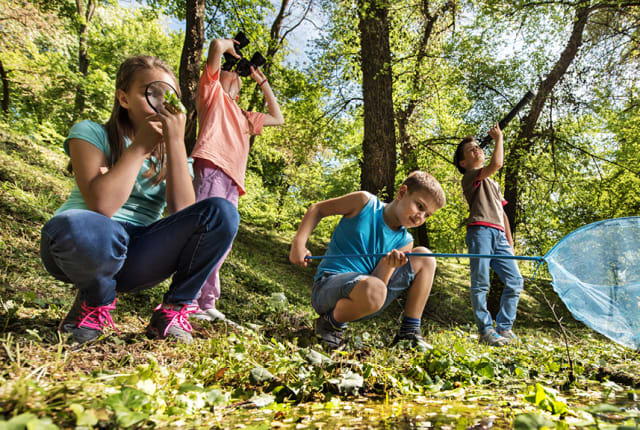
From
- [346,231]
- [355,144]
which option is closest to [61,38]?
[355,144]

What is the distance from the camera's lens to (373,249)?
2.98 m

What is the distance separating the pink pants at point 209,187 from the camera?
3.20m

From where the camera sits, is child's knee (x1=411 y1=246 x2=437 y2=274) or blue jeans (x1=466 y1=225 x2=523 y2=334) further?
blue jeans (x1=466 y1=225 x2=523 y2=334)

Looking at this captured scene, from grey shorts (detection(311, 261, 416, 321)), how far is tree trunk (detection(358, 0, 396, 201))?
2.71 metres

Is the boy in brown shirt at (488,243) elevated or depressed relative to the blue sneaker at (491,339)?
elevated

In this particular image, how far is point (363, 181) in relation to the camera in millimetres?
5691

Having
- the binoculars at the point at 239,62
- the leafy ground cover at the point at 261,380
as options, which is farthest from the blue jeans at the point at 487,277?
the binoculars at the point at 239,62

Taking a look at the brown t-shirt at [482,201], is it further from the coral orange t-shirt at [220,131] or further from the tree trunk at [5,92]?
the tree trunk at [5,92]

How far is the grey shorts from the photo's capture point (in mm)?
2580

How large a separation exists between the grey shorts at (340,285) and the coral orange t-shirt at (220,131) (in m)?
1.27

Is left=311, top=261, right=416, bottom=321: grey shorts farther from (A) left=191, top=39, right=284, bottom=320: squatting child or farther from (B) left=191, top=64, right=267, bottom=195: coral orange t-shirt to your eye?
(B) left=191, top=64, right=267, bottom=195: coral orange t-shirt

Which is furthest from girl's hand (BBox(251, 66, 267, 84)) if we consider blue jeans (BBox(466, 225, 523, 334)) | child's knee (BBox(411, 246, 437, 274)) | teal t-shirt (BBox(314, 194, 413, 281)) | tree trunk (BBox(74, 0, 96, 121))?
tree trunk (BBox(74, 0, 96, 121))

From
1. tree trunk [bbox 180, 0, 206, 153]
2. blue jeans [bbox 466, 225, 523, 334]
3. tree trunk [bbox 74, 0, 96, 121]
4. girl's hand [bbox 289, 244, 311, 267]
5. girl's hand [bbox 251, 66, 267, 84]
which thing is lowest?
blue jeans [bbox 466, 225, 523, 334]

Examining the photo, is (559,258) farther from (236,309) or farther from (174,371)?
(236,309)
